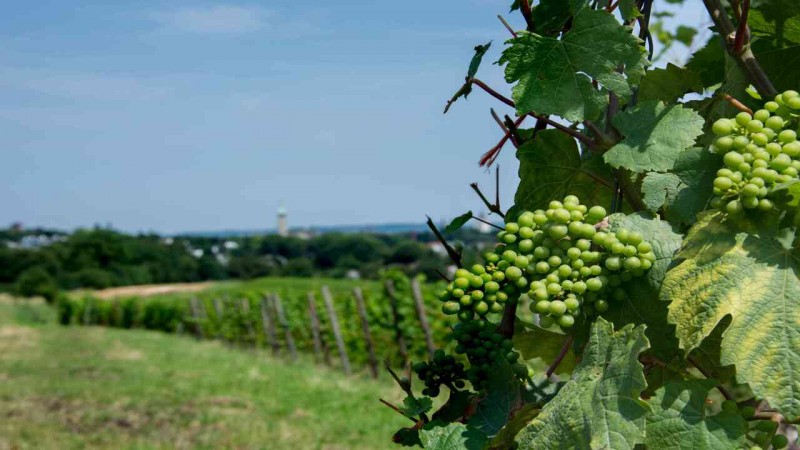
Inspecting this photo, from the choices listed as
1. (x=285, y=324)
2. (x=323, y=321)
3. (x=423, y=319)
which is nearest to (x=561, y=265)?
(x=423, y=319)

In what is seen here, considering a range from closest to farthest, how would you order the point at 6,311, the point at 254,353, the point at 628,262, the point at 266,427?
the point at 628,262
the point at 266,427
the point at 254,353
the point at 6,311

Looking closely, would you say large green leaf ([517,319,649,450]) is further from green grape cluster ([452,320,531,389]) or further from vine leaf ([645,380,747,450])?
green grape cluster ([452,320,531,389])

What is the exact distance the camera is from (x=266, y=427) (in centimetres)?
936

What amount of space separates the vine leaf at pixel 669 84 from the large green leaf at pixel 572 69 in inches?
7.7

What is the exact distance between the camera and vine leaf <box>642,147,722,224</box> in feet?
3.24

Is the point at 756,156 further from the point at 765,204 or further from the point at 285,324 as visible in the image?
the point at 285,324

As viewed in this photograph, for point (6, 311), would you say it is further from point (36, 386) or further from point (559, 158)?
point (559, 158)

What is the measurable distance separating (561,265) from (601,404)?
0.21 m

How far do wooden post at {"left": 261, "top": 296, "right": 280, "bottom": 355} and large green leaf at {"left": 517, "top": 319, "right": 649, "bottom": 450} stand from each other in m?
17.9

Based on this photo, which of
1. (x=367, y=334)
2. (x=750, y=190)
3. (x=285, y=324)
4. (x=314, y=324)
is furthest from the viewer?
(x=285, y=324)

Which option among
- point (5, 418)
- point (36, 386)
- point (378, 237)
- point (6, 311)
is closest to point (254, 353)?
point (36, 386)

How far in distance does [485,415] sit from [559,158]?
391mm

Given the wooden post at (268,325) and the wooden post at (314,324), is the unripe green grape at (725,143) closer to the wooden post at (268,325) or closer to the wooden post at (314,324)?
the wooden post at (314,324)

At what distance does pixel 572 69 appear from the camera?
42.4 inches
